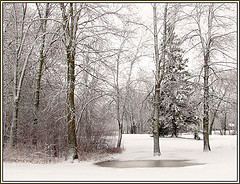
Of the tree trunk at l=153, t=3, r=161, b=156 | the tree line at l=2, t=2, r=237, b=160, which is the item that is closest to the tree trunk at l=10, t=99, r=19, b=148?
the tree line at l=2, t=2, r=237, b=160

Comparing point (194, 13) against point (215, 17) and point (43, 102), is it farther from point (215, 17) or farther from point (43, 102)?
point (43, 102)

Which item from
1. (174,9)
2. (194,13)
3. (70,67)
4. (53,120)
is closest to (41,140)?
(53,120)

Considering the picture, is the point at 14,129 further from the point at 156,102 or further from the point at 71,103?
the point at 156,102

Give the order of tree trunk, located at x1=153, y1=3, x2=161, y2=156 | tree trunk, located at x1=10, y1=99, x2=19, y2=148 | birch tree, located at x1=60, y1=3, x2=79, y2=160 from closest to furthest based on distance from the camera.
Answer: birch tree, located at x1=60, y1=3, x2=79, y2=160, tree trunk, located at x1=10, y1=99, x2=19, y2=148, tree trunk, located at x1=153, y1=3, x2=161, y2=156

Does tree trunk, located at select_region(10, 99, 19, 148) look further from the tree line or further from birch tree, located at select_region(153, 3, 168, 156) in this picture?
birch tree, located at select_region(153, 3, 168, 156)

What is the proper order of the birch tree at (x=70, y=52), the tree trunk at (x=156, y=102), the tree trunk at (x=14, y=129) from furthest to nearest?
the tree trunk at (x=156, y=102)
the tree trunk at (x=14, y=129)
the birch tree at (x=70, y=52)

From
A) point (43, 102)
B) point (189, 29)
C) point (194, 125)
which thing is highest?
point (189, 29)

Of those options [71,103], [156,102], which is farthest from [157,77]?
[71,103]

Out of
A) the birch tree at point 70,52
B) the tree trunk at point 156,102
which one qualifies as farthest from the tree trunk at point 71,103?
the tree trunk at point 156,102

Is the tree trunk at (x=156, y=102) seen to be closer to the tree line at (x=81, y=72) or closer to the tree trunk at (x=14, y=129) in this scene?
the tree line at (x=81, y=72)

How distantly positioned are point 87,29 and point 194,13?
7.50 m

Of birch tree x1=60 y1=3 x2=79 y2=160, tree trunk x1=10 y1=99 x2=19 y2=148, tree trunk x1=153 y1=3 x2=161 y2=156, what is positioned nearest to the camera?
birch tree x1=60 y1=3 x2=79 y2=160

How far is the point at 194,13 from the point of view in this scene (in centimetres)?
1747

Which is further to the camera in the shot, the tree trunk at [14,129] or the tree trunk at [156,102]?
the tree trunk at [156,102]
